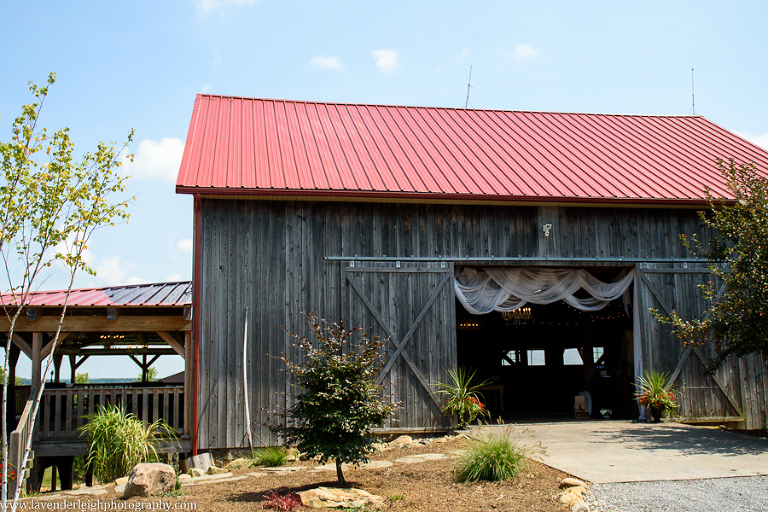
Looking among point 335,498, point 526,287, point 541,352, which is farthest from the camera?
point 541,352

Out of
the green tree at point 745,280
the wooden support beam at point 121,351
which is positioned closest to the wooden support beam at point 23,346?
the wooden support beam at point 121,351

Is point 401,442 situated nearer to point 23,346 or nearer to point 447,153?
point 447,153

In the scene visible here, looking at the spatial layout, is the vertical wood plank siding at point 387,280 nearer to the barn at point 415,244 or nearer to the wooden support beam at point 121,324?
the barn at point 415,244

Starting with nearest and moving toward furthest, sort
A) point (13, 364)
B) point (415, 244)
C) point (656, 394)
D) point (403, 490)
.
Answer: point (403, 490), point (415, 244), point (656, 394), point (13, 364)

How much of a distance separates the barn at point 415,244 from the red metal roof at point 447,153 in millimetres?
54

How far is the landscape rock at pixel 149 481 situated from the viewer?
7.54 metres

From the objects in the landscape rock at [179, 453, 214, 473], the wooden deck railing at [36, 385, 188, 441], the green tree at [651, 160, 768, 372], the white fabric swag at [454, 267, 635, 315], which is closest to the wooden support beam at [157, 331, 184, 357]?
the wooden deck railing at [36, 385, 188, 441]

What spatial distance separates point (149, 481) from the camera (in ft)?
24.9

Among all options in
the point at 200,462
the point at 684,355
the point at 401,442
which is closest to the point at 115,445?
the point at 200,462

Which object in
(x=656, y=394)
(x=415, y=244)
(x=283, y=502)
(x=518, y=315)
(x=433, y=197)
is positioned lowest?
(x=283, y=502)

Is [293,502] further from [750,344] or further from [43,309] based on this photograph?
[750,344]

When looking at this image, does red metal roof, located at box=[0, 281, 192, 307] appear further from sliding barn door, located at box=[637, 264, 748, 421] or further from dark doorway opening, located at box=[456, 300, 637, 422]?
sliding barn door, located at box=[637, 264, 748, 421]

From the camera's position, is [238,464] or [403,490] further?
[238,464]

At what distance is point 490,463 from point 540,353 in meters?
12.8
